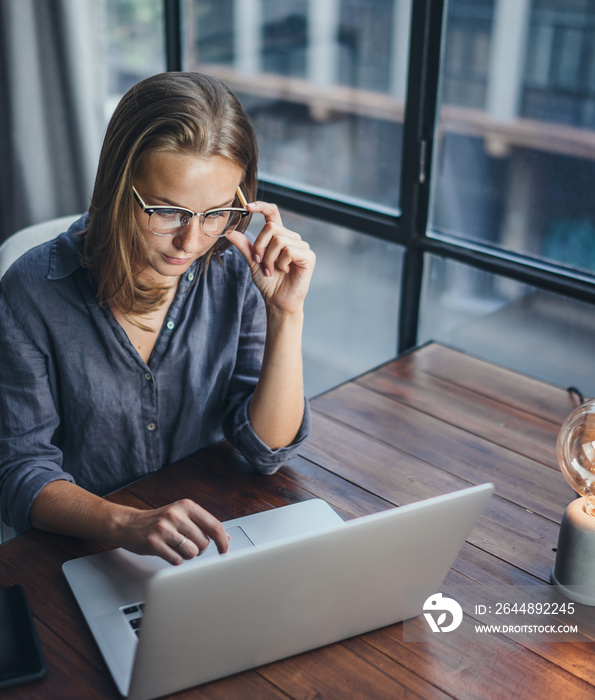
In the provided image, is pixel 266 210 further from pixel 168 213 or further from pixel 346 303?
pixel 346 303

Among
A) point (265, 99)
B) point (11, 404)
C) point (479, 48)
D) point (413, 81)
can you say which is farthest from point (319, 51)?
point (11, 404)

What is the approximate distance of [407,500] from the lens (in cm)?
121

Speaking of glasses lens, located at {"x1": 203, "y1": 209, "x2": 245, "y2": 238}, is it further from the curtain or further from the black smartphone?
the curtain

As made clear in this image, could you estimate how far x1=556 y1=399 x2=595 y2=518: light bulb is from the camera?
1.06m

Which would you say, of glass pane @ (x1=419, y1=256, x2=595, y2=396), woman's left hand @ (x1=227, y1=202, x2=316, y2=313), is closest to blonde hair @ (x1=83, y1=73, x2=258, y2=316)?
woman's left hand @ (x1=227, y1=202, x2=316, y2=313)

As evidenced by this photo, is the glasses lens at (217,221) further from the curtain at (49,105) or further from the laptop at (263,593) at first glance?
the curtain at (49,105)

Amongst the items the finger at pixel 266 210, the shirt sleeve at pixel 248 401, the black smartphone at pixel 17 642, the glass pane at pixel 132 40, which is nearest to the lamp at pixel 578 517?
the shirt sleeve at pixel 248 401

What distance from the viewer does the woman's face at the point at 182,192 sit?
109cm

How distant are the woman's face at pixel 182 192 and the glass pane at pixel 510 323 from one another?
0.87m

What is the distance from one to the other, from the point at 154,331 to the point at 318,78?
157 centimetres

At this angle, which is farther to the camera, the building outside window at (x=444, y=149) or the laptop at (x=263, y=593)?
the building outside window at (x=444, y=149)

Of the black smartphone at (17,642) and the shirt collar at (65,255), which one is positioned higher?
the shirt collar at (65,255)

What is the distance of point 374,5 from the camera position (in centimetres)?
209

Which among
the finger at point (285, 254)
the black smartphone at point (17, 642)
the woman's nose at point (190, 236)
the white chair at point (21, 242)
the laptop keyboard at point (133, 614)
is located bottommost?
the laptop keyboard at point (133, 614)
